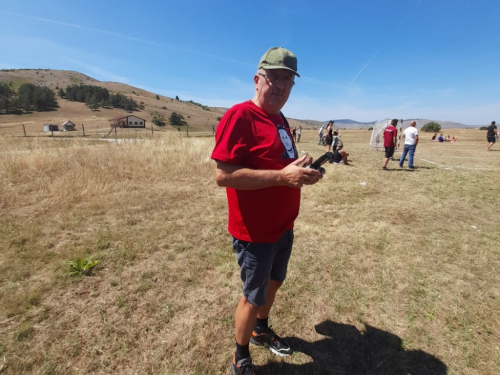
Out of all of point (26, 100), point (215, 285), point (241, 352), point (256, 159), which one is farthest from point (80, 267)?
point (26, 100)

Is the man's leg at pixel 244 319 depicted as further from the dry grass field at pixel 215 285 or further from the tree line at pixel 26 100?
the tree line at pixel 26 100

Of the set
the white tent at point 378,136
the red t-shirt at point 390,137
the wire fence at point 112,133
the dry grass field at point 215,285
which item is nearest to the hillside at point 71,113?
the wire fence at point 112,133

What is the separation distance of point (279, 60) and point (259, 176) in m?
0.77

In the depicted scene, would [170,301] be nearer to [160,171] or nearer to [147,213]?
[147,213]

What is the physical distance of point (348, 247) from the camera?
3633 millimetres

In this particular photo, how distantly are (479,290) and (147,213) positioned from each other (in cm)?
524

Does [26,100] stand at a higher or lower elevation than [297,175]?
higher

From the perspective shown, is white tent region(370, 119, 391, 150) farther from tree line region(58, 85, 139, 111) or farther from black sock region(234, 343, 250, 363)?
tree line region(58, 85, 139, 111)

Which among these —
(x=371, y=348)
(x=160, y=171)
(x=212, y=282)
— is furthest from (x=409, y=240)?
(x=160, y=171)

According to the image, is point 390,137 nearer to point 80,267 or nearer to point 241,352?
point 241,352

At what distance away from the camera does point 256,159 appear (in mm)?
1398

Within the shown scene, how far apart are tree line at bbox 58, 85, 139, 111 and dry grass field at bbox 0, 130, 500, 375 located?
3864 inches

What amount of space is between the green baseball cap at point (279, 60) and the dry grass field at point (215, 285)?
2314 mm

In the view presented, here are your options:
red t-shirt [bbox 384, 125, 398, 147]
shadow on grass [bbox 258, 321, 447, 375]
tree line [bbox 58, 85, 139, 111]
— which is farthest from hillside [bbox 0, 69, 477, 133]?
shadow on grass [bbox 258, 321, 447, 375]
